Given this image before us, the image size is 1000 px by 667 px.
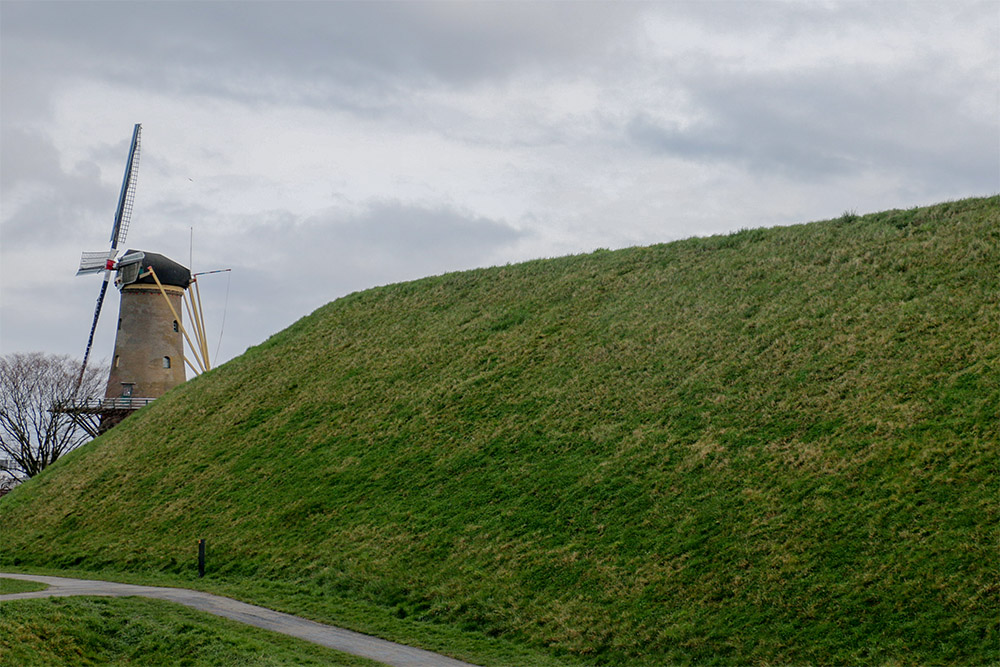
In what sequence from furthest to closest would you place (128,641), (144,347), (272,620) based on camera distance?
(144,347)
(272,620)
(128,641)

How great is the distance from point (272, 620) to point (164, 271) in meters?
40.6

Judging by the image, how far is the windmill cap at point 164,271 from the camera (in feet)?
187

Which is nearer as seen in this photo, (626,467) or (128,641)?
(128,641)

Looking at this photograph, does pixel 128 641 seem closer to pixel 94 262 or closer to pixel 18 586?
pixel 18 586

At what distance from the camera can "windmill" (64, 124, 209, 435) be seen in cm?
5547

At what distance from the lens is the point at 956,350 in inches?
966

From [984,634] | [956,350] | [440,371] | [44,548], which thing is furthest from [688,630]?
[44,548]

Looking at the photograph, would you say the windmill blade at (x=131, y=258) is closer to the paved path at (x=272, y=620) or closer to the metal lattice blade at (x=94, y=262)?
the metal lattice blade at (x=94, y=262)

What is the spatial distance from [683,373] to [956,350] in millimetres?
8401

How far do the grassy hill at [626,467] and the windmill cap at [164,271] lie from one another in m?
14.7

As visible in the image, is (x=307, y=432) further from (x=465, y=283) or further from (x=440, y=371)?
(x=465, y=283)

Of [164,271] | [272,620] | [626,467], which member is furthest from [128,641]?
[164,271]

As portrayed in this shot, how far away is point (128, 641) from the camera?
1892 centimetres

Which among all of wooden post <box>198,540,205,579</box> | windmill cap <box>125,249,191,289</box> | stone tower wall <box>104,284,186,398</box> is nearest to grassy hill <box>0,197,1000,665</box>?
wooden post <box>198,540,205,579</box>
